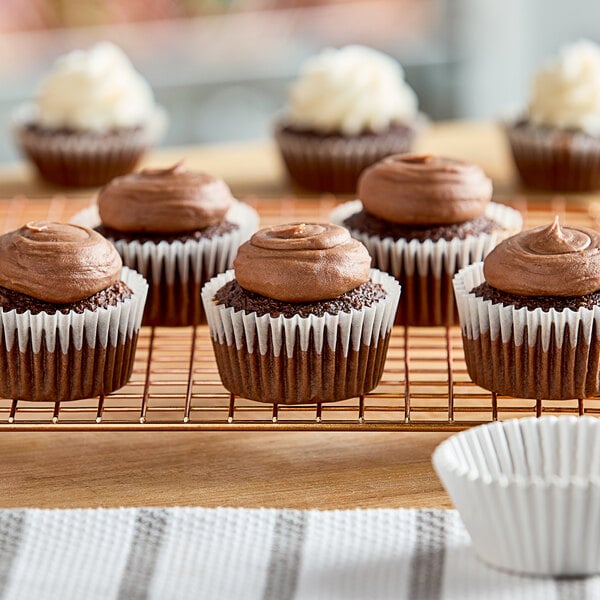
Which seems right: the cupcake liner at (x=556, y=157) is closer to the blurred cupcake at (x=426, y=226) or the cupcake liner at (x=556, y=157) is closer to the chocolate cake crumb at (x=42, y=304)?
the blurred cupcake at (x=426, y=226)

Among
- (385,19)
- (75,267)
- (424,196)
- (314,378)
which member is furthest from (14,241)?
(385,19)

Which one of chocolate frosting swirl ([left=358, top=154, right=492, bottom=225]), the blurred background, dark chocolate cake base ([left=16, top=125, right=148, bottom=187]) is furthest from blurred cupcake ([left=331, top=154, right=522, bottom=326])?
Answer: the blurred background

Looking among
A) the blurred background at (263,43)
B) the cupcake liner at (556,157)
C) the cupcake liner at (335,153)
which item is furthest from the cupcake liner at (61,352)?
the blurred background at (263,43)

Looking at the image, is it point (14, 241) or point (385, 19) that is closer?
point (14, 241)

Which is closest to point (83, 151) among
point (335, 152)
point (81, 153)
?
point (81, 153)

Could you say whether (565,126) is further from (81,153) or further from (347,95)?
(81,153)

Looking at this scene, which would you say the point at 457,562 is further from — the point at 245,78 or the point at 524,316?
the point at 245,78

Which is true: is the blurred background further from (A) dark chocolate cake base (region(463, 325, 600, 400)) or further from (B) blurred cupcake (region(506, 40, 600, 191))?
(A) dark chocolate cake base (region(463, 325, 600, 400))
